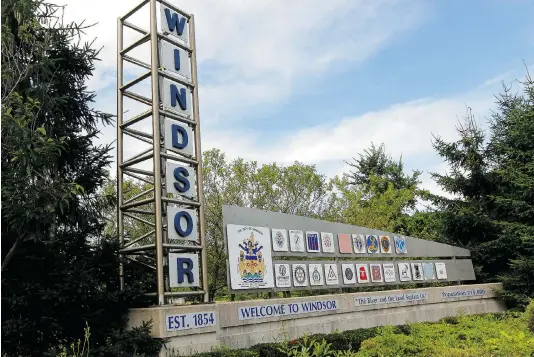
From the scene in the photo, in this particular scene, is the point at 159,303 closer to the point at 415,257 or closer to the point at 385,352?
the point at 385,352

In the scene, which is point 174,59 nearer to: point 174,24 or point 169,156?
point 174,24

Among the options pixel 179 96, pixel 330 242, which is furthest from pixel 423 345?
pixel 179 96

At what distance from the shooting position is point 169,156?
9.82m

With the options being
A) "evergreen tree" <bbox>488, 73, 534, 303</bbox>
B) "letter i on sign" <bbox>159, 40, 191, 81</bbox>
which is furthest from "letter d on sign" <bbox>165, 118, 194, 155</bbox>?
"evergreen tree" <bbox>488, 73, 534, 303</bbox>

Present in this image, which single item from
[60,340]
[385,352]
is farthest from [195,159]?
[385,352]

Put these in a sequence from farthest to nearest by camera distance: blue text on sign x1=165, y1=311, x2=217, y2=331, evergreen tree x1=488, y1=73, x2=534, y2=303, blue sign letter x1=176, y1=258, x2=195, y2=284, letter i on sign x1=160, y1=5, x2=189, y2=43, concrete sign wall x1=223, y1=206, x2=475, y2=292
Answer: evergreen tree x1=488, y1=73, x2=534, y2=303 < concrete sign wall x1=223, y1=206, x2=475, y2=292 < letter i on sign x1=160, y1=5, x2=189, y2=43 < blue sign letter x1=176, y1=258, x2=195, y2=284 < blue text on sign x1=165, y1=311, x2=217, y2=331

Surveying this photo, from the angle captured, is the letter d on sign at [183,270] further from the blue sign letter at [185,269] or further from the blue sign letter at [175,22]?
the blue sign letter at [175,22]

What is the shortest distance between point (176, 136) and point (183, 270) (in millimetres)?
2759

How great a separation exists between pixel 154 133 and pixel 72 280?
3182mm

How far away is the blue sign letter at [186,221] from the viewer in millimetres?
9515

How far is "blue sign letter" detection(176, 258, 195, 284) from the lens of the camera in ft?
30.2

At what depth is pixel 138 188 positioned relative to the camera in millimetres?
20984

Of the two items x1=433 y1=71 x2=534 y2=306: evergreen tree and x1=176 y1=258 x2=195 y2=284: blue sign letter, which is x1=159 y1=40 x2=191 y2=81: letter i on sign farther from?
x1=433 y1=71 x2=534 y2=306: evergreen tree

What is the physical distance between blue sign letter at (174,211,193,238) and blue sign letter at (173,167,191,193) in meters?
0.48
